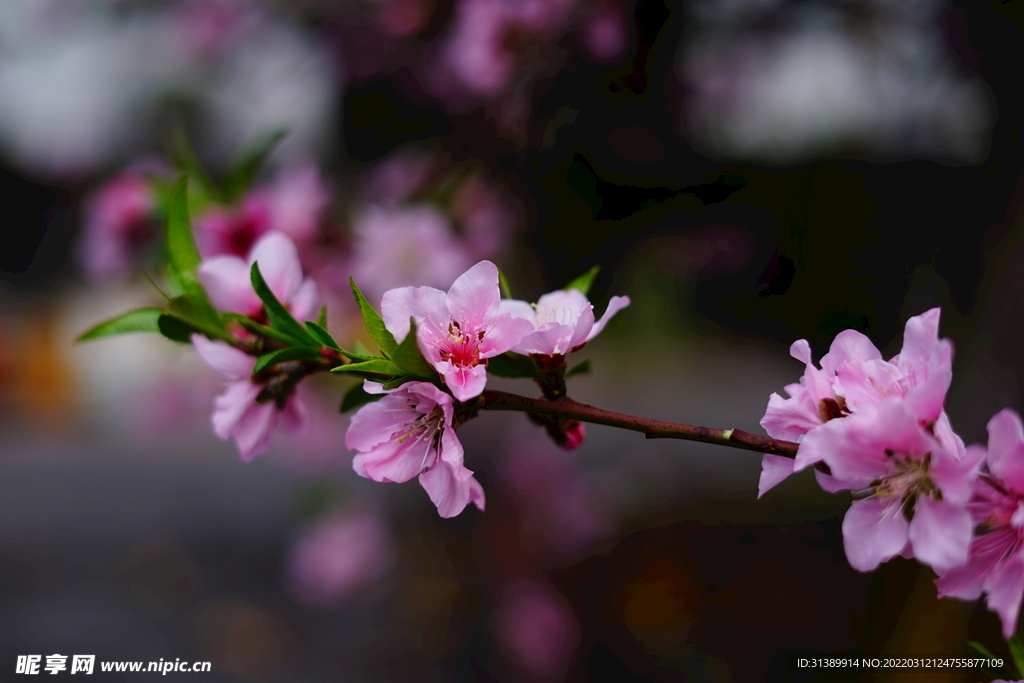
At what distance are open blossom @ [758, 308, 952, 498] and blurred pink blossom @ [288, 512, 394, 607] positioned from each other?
77.5 inches

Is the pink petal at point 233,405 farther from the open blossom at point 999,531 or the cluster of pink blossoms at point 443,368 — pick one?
the open blossom at point 999,531

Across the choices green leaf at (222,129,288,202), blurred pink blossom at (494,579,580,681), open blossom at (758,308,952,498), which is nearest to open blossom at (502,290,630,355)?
open blossom at (758,308,952,498)

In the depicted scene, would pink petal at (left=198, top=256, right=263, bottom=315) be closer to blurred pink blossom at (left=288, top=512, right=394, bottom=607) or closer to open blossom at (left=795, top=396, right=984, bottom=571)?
open blossom at (left=795, top=396, right=984, bottom=571)

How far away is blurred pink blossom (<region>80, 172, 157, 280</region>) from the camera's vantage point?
1.06 metres

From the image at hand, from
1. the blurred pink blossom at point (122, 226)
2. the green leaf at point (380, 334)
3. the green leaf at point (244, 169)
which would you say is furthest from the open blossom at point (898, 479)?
the blurred pink blossom at point (122, 226)

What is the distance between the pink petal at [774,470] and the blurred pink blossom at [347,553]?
77.3 inches

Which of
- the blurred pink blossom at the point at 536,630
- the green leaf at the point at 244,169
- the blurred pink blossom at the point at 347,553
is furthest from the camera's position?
the blurred pink blossom at the point at 347,553

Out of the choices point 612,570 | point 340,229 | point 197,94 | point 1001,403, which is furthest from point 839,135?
point 197,94

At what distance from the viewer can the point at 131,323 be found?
0.56 meters

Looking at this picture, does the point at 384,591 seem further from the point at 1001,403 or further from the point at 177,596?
the point at 1001,403

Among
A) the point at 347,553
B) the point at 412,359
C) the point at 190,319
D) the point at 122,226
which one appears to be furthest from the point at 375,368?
the point at 347,553

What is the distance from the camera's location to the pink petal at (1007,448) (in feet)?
1.15

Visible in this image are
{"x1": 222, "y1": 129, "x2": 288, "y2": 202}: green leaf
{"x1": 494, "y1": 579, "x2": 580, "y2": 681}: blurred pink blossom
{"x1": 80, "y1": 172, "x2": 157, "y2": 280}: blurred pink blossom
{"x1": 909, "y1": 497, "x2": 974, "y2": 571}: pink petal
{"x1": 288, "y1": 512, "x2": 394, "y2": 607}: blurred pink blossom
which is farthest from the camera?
{"x1": 288, "y1": 512, "x2": 394, "y2": 607}: blurred pink blossom

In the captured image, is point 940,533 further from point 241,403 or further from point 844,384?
point 241,403
